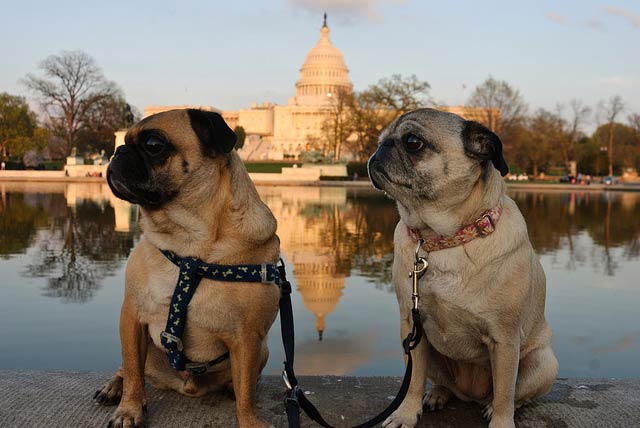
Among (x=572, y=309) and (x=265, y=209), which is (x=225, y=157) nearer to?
(x=265, y=209)

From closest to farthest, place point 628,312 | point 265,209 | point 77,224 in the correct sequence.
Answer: point 265,209, point 628,312, point 77,224

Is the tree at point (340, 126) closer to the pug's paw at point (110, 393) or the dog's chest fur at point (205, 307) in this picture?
the pug's paw at point (110, 393)

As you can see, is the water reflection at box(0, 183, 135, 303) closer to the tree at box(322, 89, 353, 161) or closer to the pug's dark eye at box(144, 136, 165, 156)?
the pug's dark eye at box(144, 136, 165, 156)

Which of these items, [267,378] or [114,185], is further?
[267,378]

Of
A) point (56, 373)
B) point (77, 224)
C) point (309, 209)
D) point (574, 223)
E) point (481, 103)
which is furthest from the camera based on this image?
point (481, 103)

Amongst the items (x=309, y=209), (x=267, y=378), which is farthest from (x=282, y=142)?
(x=267, y=378)

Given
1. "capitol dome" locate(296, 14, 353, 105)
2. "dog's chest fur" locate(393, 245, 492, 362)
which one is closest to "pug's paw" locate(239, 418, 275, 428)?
"dog's chest fur" locate(393, 245, 492, 362)

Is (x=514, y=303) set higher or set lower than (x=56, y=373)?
higher
